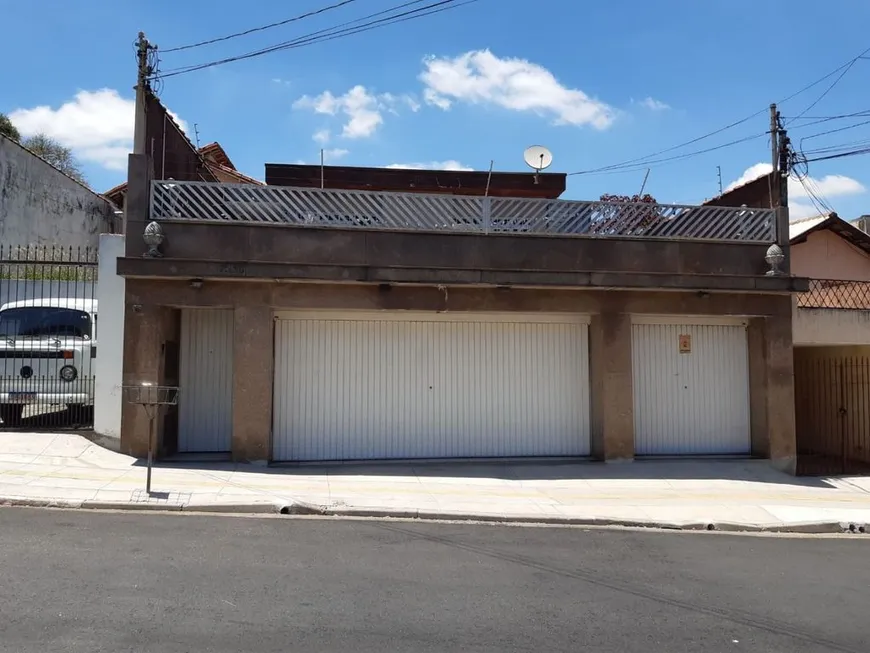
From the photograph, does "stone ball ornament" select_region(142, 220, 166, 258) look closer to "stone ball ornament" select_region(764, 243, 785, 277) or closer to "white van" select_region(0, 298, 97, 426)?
"white van" select_region(0, 298, 97, 426)

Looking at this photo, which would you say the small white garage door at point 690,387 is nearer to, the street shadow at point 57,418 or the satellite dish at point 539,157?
the satellite dish at point 539,157

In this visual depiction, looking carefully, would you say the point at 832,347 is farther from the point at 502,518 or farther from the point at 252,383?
the point at 252,383

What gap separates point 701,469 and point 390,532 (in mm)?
6456

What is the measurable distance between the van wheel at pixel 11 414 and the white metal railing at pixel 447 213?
13.5ft

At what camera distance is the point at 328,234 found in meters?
11.0

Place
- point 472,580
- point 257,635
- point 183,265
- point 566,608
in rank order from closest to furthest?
point 257,635
point 566,608
point 472,580
point 183,265

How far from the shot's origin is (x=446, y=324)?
11.8 m

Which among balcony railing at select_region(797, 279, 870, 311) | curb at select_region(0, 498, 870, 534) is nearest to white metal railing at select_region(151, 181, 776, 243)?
balcony railing at select_region(797, 279, 870, 311)

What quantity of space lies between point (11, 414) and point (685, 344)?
1188 centimetres

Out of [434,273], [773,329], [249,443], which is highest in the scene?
[434,273]

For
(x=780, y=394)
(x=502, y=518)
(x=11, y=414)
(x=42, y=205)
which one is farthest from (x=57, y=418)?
(x=42, y=205)

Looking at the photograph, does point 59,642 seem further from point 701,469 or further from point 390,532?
point 701,469

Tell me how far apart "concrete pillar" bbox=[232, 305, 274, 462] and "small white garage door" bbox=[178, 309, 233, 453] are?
2.49ft

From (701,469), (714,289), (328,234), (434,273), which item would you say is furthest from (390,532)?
(714,289)
